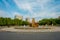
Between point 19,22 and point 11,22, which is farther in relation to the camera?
point 11,22

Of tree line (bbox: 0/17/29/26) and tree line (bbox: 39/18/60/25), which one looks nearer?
tree line (bbox: 39/18/60/25)

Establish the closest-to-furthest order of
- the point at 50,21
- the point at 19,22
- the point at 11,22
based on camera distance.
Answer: the point at 50,21 → the point at 19,22 → the point at 11,22

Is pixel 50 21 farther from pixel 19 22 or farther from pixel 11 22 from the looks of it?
pixel 11 22

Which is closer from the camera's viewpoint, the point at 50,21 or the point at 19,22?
the point at 50,21

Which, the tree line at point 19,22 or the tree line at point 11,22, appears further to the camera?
the tree line at point 11,22

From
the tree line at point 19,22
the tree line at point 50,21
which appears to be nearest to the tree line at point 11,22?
the tree line at point 19,22

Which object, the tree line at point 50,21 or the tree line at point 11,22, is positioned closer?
the tree line at point 50,21

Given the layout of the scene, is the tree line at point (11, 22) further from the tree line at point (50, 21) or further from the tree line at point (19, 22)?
the tree line at point (50, 21)

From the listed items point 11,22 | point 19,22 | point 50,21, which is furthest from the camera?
point 11,22

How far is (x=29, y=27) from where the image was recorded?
26.2ft

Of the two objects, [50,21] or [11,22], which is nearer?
[50,21]

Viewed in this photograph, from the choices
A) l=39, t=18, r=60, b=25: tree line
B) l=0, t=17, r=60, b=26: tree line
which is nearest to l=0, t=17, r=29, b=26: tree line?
l=0, t=17, r=60, b=26: tree line

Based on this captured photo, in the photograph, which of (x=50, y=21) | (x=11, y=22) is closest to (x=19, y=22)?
(x=11, y=22)

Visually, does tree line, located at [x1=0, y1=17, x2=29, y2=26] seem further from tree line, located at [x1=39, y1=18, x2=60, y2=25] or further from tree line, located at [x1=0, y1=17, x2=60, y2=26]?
tree line, located at [x1=39, y1=18, x2=60, y2=25]
